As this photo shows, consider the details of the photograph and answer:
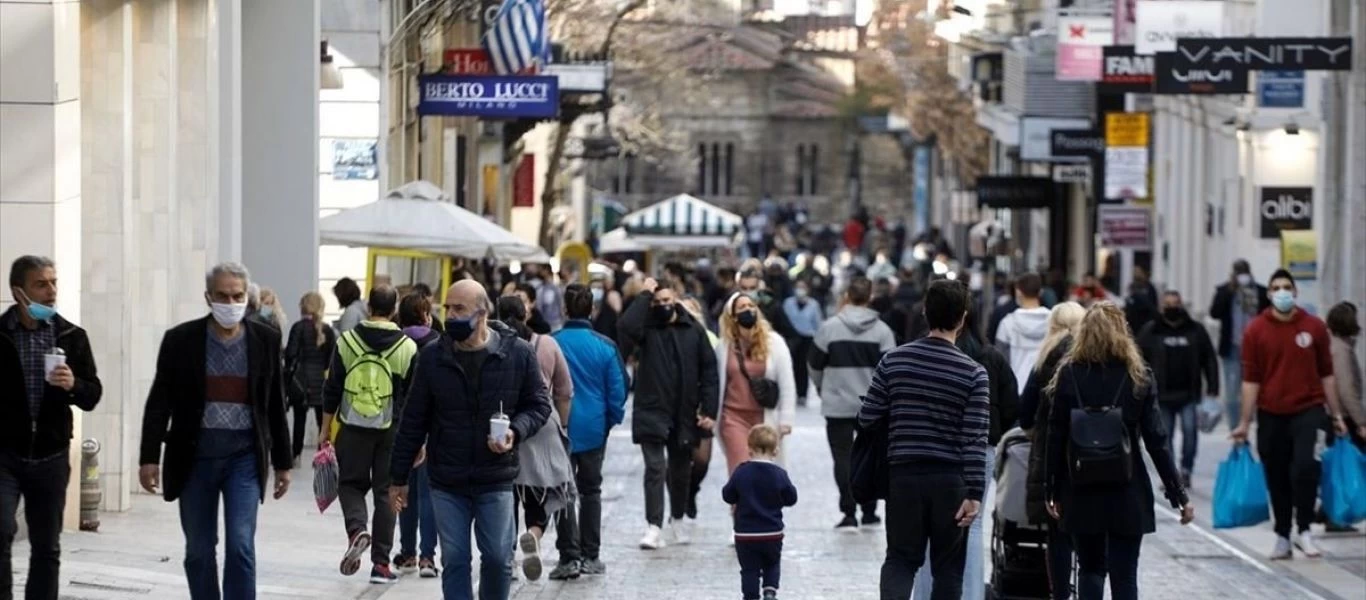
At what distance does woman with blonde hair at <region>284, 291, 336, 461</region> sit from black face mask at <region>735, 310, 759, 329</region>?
4269 mm

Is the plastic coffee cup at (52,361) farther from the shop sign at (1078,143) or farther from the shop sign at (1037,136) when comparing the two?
the shop sign at (1037,136)

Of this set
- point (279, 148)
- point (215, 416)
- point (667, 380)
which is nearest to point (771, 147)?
point (279, 148)

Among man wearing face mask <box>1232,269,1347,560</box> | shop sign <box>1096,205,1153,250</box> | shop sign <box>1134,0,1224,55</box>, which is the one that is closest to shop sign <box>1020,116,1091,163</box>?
shop sign <box>1096,205,1153,250</box>

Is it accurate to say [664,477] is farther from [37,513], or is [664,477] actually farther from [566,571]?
[37,513]

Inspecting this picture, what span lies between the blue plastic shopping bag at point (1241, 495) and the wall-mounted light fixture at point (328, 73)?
37.3ft

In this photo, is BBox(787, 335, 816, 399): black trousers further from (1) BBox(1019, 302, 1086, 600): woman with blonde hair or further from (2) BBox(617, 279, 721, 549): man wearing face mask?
(1) BBox(1019, 302, 1086, 600): woman with blonde hair

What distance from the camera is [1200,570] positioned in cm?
1708

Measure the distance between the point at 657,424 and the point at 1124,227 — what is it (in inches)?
979

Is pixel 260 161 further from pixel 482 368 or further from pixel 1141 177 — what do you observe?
pixel 1141 177

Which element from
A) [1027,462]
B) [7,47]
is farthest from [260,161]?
[1027,462]

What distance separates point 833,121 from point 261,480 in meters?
113

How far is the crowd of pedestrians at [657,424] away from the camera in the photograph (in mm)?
11438

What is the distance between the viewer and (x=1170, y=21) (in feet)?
107

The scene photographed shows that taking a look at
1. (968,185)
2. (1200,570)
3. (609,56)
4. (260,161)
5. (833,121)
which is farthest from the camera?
(833,121)
